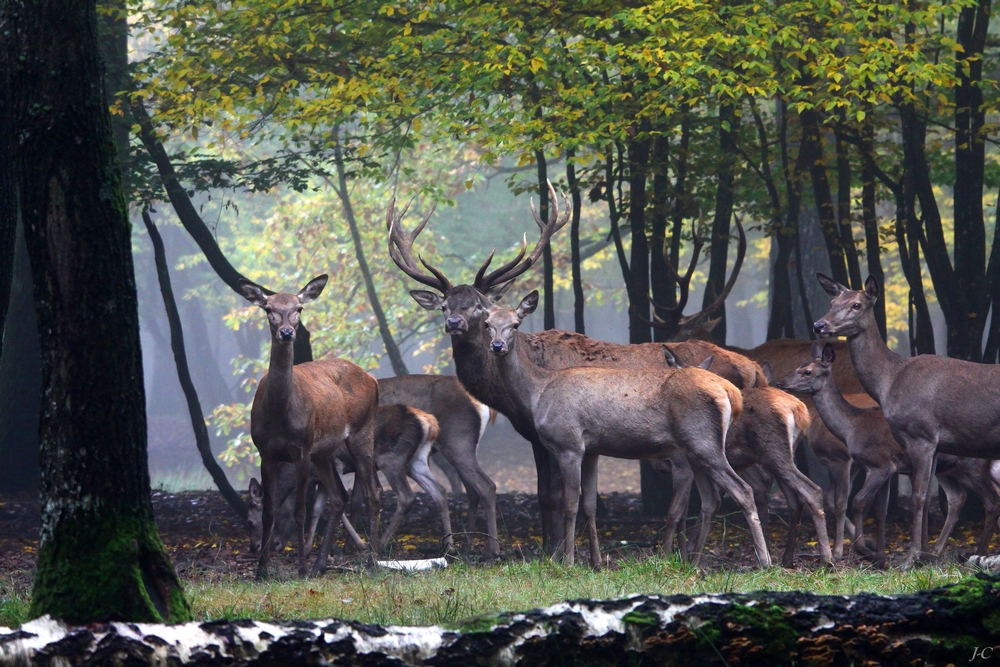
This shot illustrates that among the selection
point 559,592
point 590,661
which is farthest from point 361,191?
point 590,661

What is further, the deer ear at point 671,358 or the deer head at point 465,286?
the deer ear at point 671,358

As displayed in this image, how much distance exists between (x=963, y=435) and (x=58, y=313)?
289 inches

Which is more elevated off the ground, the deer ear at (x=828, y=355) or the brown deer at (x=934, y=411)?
the deer ear at (x=828, y=355)

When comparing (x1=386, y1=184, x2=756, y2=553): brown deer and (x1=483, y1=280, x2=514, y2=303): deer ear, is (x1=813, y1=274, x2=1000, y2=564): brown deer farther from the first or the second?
(x1=483, y1=280, x2=514, y2=303): deer ear

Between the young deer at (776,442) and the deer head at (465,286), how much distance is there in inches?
98.1

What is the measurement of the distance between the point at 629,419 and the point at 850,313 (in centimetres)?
268

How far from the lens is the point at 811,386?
10492 mm

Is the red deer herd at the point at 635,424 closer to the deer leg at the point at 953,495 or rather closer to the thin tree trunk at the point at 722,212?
the deer leg at the point at 953,495

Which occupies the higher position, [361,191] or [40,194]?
[361,191]

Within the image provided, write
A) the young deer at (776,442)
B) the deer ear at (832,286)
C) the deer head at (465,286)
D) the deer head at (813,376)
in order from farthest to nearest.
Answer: the deer ear at (832,286) < the deer head at (813,376) < the deer head at (465,286) < the young deer at (776,442)

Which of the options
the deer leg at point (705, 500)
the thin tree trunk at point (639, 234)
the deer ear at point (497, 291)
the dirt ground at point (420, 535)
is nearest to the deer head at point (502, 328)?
the deer ear at point (497, 291)

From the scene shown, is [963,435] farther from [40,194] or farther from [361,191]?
[361,191]

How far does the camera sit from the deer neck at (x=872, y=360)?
1016 centimetres

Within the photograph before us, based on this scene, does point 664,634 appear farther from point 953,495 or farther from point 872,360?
point 953,495
